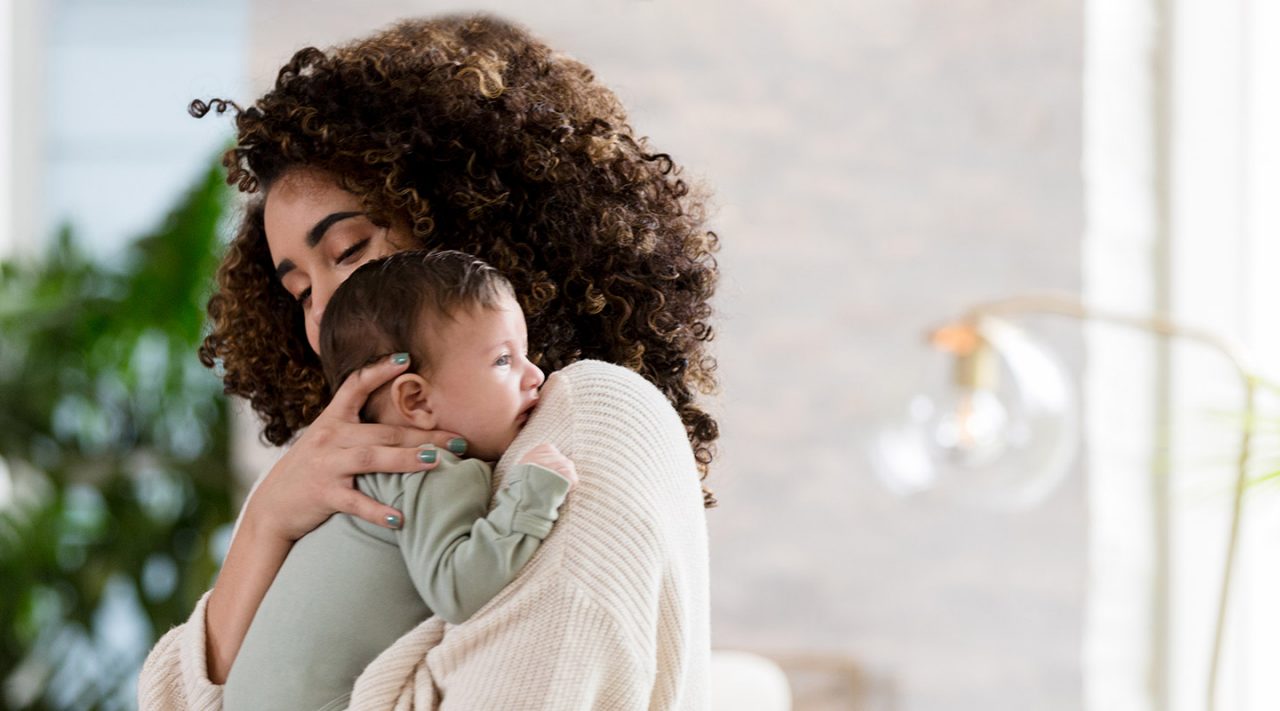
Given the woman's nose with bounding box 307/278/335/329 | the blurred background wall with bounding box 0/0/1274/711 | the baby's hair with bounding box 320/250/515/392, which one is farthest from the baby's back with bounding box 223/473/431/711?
the blurred background wall with bounding box 0/0/1274/711

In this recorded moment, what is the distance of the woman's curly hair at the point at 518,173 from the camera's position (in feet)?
4.38

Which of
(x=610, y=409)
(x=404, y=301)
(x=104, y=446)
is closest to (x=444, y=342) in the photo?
(x=404, y=301)

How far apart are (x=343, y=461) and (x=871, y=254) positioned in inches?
103

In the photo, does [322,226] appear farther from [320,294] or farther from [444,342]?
[444,342]

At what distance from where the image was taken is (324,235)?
4.34 feet

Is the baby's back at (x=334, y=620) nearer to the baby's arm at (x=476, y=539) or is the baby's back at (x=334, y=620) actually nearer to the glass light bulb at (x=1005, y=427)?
the baby's arm at (x=476, y=539)

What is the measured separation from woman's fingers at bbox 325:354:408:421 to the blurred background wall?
2344 mm

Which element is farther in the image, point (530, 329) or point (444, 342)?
point (530, 329)

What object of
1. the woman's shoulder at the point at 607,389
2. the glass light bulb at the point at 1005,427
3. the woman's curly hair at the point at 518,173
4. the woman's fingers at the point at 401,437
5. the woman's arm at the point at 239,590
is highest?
the glass light bulb at the point at 1005,427

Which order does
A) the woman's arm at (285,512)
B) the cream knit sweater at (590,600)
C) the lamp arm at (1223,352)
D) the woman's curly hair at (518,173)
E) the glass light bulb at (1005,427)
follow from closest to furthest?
1. the cream knit sweater at (590,600)
2. the woman's arm at (285,512)
3. the woman's curly hair at (518,173)
4. the lamp arm at (1223,352)
5. the glass light bulb at (1005,427)

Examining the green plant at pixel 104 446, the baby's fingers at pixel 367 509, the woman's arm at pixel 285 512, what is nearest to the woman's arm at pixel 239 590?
the woman's arm at pixel 285 512

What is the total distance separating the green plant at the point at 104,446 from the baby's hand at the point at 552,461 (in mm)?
2747

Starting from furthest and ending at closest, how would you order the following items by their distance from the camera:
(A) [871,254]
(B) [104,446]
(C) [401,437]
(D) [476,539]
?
(B) [104,446] < (A) [871,254] < (C) [401,437] < (D) [476,539]

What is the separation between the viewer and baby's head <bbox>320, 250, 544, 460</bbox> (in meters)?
1.13
